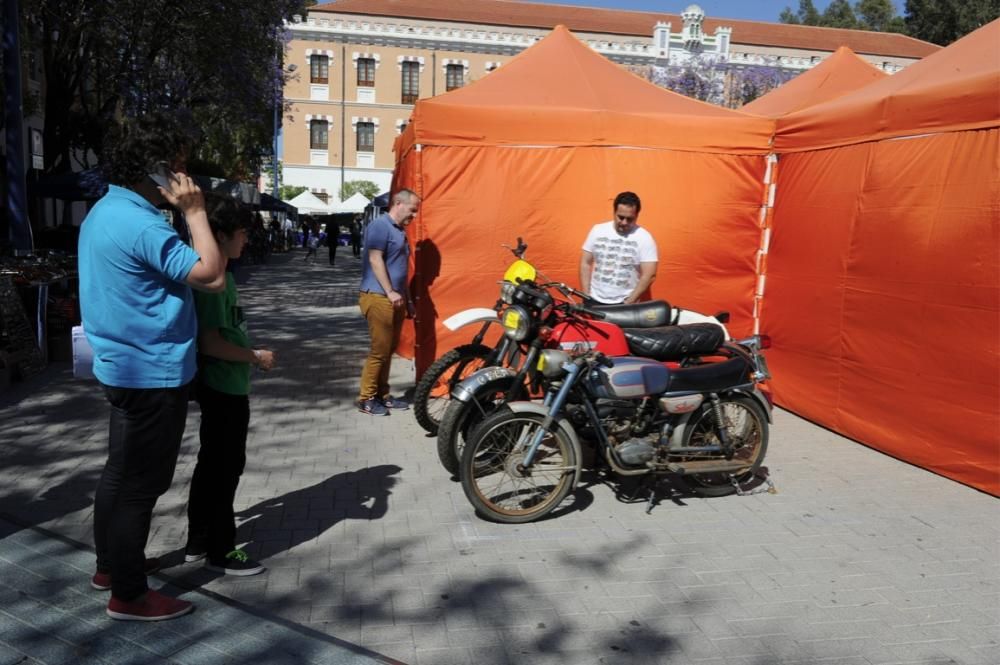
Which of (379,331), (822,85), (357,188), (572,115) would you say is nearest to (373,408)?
(379,331)

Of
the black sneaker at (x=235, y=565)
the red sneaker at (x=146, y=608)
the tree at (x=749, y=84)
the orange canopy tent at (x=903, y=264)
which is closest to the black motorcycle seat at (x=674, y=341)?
the orange canopy tent at (x=903, y=264)

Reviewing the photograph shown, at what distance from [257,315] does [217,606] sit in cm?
1022

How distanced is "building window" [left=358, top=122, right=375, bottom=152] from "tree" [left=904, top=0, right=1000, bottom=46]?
3290cm

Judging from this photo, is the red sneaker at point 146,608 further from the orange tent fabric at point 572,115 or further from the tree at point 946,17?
the tree at point 946,17

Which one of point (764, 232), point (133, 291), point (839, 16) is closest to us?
point (133, 291)

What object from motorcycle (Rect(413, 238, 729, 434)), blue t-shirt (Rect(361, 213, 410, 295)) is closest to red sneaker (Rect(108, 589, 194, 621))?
motorcycle (Rect(413, 238, 729, 434))

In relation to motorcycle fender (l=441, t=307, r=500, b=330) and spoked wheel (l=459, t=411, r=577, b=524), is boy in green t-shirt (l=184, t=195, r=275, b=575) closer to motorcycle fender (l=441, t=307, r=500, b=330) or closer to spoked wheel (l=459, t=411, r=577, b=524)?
spoked wheel (l=459, t=411, r=577, b=524)

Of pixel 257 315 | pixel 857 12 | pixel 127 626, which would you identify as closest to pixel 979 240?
pixel 127 626

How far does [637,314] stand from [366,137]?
45.4m

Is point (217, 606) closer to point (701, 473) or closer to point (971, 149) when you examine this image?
point (701, 473)

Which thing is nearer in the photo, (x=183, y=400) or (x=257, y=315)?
(x=183, y=400)

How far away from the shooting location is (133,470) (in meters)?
3.04

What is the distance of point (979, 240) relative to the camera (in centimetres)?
507

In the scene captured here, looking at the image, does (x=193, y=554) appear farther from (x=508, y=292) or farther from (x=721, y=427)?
(x=721, y=427)
